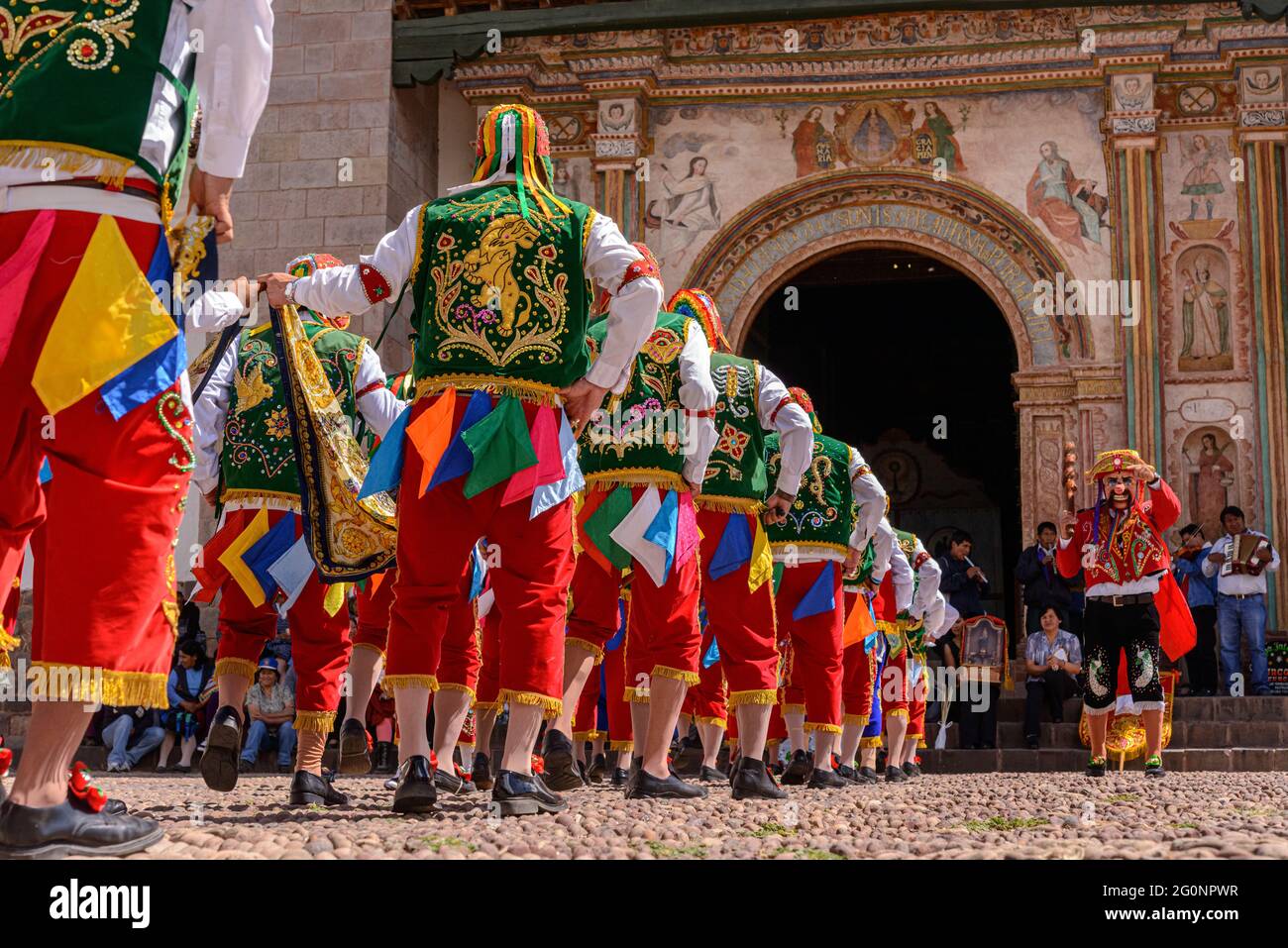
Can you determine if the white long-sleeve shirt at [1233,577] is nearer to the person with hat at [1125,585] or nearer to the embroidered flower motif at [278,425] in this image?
the person with hat at [1125,585]

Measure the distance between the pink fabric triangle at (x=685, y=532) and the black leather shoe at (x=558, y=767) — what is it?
0.93 m

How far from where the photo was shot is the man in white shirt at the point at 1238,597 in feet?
41.3

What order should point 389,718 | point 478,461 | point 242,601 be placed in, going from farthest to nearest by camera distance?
1. point 389,718
2. point 242,601
3. point 478,461

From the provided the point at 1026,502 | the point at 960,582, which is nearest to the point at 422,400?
the point at 960,582

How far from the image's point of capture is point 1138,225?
14.6 meters

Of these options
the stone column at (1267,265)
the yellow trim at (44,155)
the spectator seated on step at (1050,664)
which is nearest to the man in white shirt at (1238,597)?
→ the stone column at (1267,265)

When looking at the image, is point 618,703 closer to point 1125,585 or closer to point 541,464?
point 1125,585

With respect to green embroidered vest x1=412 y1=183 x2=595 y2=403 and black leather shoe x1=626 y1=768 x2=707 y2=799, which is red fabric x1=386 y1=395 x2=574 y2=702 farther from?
black leather shoe x1=626 y1=768 x2=707 y2=799

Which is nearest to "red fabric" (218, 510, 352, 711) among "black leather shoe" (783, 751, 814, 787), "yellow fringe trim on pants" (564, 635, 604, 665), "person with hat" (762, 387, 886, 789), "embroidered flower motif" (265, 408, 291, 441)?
"embroidered flower motif" (265, 408, 291, 441)

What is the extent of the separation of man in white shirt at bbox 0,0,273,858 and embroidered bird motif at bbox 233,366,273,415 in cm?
243

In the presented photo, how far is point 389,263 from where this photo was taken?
14.7 feet

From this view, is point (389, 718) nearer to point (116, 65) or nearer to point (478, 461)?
point (478, 461)

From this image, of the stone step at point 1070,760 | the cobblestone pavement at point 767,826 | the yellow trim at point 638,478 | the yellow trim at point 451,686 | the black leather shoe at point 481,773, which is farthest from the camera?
the stone step at point 1070,760
